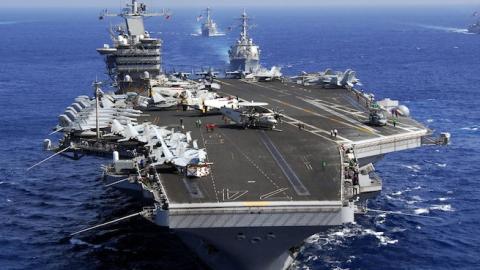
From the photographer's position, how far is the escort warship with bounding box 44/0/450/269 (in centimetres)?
2644

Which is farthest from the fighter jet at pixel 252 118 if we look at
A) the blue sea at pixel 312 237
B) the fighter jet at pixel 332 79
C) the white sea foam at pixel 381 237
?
the fighter jet at pixel 332 79

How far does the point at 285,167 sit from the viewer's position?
1272 inches

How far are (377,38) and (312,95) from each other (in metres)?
110

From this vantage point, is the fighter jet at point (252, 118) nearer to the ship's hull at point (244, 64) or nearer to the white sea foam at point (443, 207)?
the white sea foam at point (443, 207)

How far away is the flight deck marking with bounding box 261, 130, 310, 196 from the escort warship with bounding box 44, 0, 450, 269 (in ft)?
0.16

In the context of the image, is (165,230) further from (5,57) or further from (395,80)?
(5,57)

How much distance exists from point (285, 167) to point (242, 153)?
312 cm

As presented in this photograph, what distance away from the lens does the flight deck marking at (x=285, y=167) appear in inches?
1144

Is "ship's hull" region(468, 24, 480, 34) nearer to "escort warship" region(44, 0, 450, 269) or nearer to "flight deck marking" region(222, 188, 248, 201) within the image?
"escort warship" region(44, 0, 450, 269)

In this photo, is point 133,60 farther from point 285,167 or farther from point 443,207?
point 443,207

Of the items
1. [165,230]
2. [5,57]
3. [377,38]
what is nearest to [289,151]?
[165,230]

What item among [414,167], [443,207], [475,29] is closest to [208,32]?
[475,29]

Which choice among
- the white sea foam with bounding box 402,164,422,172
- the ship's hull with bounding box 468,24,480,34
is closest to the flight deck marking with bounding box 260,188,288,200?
the white sea foam with bounding box 402,164,422,172

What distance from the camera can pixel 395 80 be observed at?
285ft
